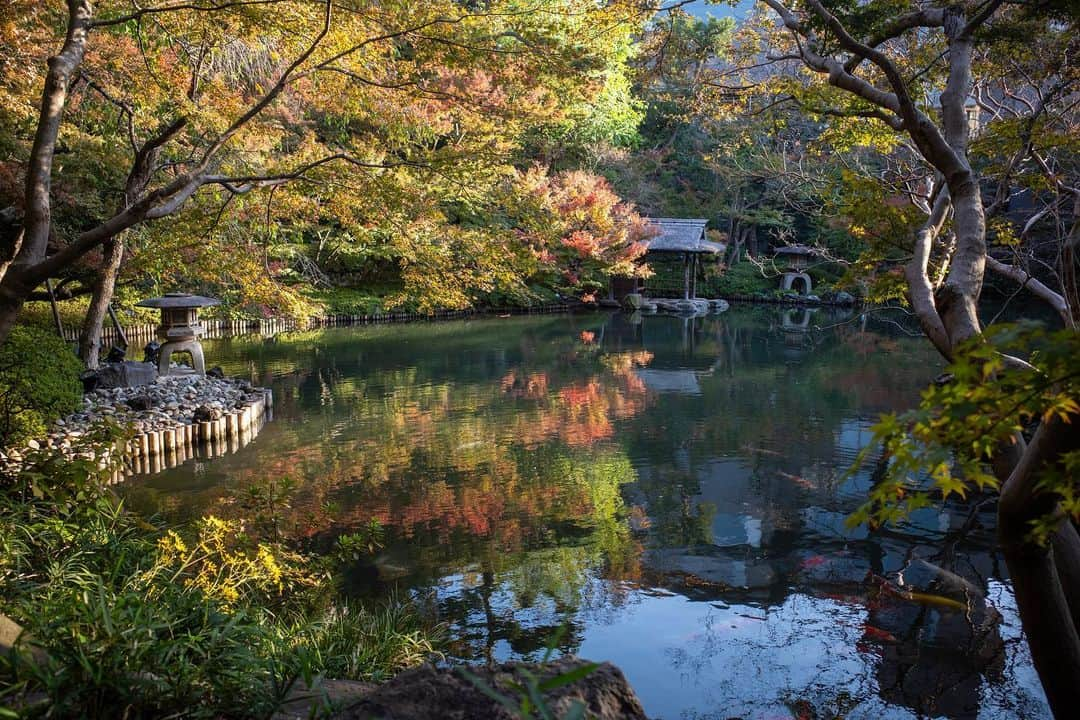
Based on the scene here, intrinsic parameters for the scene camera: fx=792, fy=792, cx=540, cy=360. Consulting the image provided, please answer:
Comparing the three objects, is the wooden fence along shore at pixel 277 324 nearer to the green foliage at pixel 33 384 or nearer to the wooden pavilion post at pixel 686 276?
the wooden pavilion post at pixel 686 276

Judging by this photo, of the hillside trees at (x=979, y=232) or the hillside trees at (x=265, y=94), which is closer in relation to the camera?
the hillside trees at (x=979, y=232)

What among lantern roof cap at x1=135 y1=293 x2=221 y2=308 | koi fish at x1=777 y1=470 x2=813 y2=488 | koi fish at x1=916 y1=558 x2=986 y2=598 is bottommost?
koi fish at x1=916 y1=558 x2=986 y2=598

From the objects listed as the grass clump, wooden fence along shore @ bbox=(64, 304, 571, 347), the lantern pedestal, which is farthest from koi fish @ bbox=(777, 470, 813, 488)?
wooden fence along shore @ bbox=(64, 304, 571, 347)

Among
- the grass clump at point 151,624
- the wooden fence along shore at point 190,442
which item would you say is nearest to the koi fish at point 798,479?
the grass clump at point 151,624

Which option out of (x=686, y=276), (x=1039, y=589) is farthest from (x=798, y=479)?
(x=686, y=276)

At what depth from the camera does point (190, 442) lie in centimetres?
895

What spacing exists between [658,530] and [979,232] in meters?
3.99

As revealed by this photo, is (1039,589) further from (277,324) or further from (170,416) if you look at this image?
(277,324)

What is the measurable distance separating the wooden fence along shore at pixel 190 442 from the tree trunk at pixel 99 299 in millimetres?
2149

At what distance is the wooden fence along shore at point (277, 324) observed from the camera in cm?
1622

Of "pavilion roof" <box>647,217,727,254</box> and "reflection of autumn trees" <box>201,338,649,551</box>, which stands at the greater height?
"pavilion roof" <box>647,217,727,254</box>

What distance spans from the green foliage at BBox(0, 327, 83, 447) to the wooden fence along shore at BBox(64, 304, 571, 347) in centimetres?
633

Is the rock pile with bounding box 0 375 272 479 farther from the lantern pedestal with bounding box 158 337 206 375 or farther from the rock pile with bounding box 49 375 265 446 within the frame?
the lantern pedestal with bounding box 158 337 206 375

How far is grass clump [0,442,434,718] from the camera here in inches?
90.0
